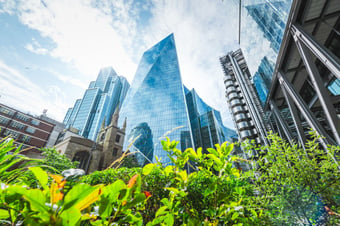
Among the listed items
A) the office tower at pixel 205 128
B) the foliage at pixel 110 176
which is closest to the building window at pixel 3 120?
the foliage at pixel 110 176

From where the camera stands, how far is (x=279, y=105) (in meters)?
14.6

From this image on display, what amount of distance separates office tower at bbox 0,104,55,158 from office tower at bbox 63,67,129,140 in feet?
129

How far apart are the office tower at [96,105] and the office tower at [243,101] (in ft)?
209

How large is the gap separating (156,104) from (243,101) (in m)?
36.3

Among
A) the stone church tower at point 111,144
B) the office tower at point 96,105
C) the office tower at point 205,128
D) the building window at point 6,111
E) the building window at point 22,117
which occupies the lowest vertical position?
the stone church tower at point 111,144

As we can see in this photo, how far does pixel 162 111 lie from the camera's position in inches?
2216

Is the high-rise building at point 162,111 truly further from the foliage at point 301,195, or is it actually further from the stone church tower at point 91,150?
the foliage at point 301,195

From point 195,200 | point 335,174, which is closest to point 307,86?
point 335,174

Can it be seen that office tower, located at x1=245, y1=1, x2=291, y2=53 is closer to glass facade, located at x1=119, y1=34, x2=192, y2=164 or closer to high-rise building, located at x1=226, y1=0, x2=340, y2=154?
high-rise building, located at x1=226, y1=0, x2=340, y2=154

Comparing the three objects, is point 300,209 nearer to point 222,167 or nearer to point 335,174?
point 335,174

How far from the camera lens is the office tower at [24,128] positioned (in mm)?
29625

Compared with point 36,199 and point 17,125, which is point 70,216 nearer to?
point 36,199

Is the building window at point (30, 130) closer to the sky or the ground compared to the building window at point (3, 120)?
closer to the ground

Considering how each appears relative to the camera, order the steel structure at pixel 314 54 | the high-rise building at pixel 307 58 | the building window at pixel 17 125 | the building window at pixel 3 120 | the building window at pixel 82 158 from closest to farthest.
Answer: the steel structure at pixel 314 54
the high-rise building at pixel 307 58
the building window at pixel 82 158
the building window at pixel 3 120
the building window at pixel 17 125
